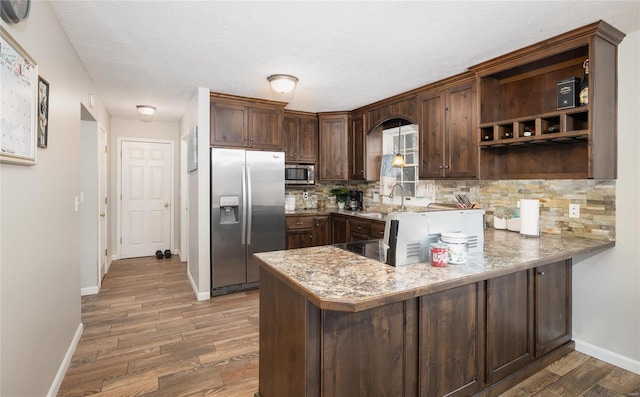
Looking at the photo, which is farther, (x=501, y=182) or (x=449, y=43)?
(x=501, y=182)

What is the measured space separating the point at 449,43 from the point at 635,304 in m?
2.36

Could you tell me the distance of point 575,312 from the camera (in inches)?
106

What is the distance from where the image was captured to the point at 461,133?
10.8 ft

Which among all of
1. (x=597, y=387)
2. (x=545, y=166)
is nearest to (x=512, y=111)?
(x=545, y=166)

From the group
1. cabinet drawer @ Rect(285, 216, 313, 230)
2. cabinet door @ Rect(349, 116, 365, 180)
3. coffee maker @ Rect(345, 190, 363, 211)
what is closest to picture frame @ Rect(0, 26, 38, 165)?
cabinet drawer @ Rect(285, 216, 313, 230)

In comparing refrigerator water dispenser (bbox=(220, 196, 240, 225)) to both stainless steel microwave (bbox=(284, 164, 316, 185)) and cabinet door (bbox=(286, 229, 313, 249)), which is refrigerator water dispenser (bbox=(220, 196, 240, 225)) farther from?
stainless steel microwave (bbox=(284, 164, 316, 185))

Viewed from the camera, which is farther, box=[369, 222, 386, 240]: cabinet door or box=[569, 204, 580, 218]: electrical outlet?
box=[369, 222, 386, 240]: cabinet door

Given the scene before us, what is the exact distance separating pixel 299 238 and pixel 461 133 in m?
2.58

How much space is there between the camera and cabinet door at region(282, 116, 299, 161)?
16.3ft

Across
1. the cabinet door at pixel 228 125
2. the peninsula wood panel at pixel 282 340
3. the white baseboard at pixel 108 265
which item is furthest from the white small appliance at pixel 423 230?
the white baseboard at pixel 108 265

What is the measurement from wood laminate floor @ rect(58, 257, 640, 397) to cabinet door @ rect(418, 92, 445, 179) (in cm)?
202

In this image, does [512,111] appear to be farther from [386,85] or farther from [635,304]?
[635,304]

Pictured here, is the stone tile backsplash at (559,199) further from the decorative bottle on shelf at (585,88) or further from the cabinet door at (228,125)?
the cabinet door at (228,125)

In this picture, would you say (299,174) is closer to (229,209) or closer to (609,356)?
(229,209)
